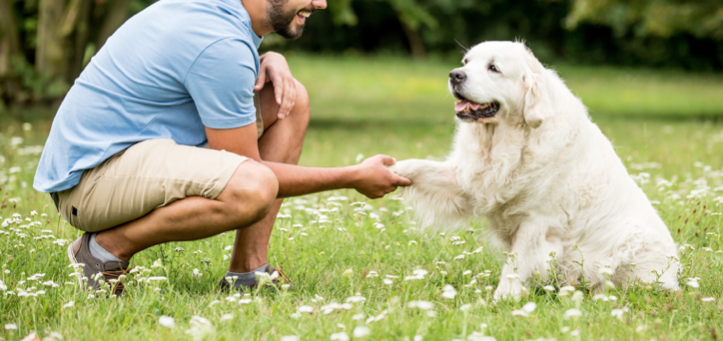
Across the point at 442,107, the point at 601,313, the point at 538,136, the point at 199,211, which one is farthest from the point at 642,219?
the point at 442,107

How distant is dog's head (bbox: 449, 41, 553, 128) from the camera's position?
10.6ft

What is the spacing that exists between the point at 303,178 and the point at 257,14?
76 centimetres

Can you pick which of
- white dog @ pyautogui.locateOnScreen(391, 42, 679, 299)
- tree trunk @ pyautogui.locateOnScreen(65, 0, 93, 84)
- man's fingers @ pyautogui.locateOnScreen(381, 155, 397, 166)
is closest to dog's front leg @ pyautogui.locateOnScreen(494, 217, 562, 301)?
white dog @ pyautogui.locateOnScreen(391, 42, 679, 299)

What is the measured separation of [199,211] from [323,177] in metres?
0.60

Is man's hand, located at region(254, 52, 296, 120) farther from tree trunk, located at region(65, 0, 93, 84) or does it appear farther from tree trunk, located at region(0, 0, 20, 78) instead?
tree trunk, located at region(0, 0, 20, 78)

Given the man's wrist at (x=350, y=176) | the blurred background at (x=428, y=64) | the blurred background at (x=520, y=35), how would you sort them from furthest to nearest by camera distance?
the blurred background at (x=520, y=35), the blurred background at (x=428, y=64), the man's wrist at (x=350, y=176)

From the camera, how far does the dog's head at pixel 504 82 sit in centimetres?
324

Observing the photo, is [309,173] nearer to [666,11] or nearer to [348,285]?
[348,285]

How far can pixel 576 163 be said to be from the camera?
11.1 feet

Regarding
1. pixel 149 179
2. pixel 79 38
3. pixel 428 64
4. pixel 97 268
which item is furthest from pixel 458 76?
pixel 428 64

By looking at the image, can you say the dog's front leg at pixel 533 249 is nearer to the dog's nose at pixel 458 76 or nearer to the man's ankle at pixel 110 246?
the dog's nose at pixel 458 76

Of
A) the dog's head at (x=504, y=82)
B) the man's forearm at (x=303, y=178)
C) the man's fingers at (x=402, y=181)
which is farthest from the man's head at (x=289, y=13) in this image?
the man's fingers at (x=402, y=181)

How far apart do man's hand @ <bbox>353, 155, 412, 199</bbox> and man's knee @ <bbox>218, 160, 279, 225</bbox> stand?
0.54 metres

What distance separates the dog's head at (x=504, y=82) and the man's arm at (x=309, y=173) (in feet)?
1.68
